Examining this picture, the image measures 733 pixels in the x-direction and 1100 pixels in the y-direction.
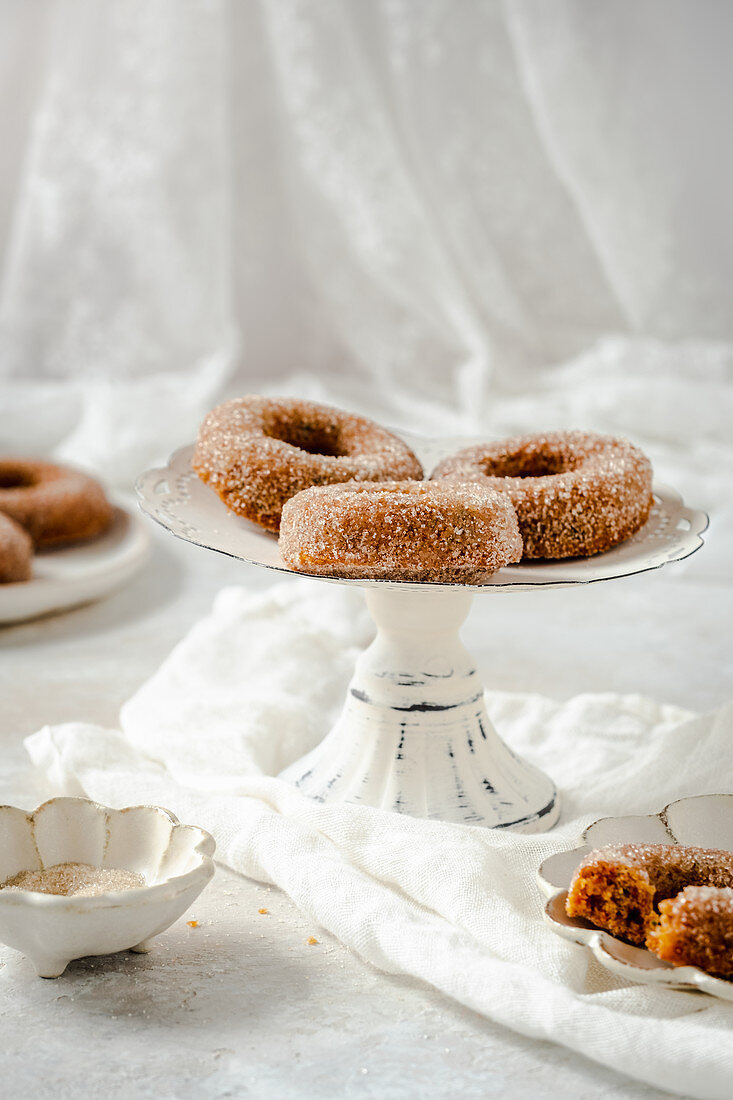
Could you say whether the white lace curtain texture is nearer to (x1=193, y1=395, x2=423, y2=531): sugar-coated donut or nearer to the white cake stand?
(x1=193, y1=395, x2=423, y2=531): sugar-coated donut

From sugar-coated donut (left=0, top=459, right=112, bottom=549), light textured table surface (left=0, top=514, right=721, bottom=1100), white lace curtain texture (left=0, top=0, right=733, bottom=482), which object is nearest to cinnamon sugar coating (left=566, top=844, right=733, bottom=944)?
light textured table surface (left=0, top=514, right=721, bottom=1100)

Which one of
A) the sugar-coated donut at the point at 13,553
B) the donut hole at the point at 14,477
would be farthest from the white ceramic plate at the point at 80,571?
the donut hole at the point at 14,477

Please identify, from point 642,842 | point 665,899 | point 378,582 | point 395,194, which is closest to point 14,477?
point 395,194

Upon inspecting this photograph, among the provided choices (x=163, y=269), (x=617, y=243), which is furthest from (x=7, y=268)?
(x=617, y=243)

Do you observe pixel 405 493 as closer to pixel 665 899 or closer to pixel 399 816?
pixel 399 816

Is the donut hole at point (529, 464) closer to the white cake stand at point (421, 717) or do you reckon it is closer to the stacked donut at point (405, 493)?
the stacked donut at point (405, 493)

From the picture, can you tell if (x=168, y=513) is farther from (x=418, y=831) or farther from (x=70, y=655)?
(x=70, y=655)
